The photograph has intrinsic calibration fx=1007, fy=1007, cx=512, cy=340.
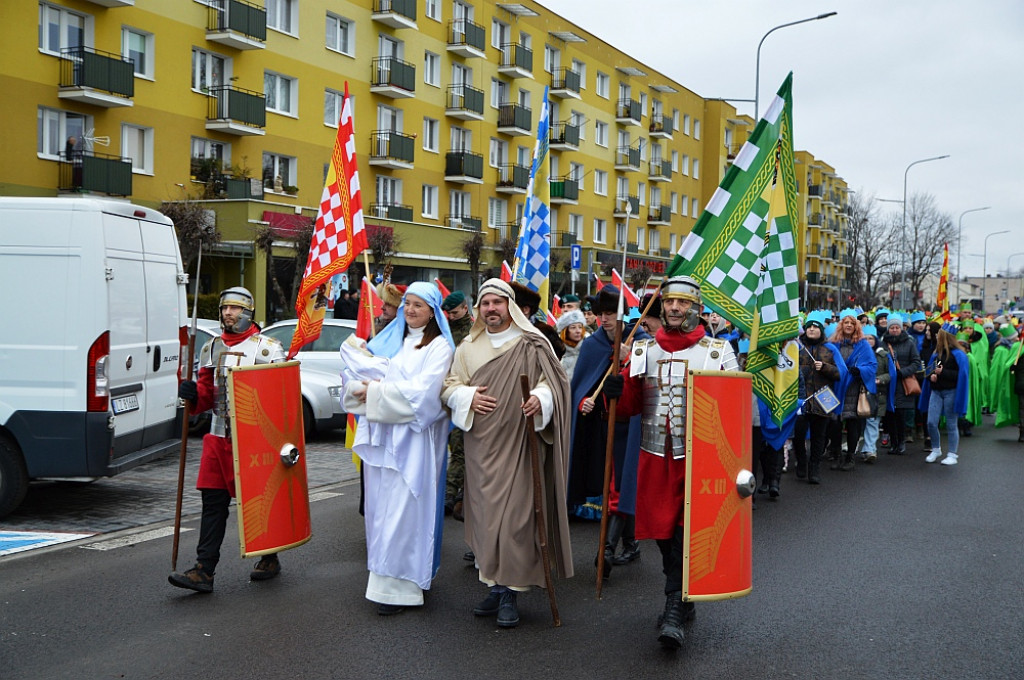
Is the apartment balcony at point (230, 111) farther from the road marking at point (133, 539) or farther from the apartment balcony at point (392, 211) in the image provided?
the road marking at point (133, 539)

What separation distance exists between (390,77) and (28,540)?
99.3ft

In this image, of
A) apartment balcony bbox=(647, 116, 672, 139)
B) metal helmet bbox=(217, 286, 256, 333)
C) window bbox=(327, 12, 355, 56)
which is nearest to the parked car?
metal helmet bbox=(217, 286, 256, 333)

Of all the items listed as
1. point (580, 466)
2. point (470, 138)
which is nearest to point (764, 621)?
point (580, 466)

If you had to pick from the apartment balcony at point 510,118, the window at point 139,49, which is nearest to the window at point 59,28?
the window at point 139,49

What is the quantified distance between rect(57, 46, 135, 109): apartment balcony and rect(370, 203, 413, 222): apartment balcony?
11451mm

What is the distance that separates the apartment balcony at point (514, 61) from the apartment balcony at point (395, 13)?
787 cm

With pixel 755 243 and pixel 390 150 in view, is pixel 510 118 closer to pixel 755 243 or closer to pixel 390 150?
pixel 390 150

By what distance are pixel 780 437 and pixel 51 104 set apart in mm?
21196

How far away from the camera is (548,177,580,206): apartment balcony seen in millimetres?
48375

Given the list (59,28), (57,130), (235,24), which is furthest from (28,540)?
(235,24)

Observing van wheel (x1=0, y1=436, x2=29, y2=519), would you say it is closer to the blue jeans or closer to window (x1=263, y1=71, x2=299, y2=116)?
the blue jeans

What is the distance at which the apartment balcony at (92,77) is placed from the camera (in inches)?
967

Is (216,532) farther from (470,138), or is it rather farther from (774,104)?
(470,138)

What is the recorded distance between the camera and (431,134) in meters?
39.8
